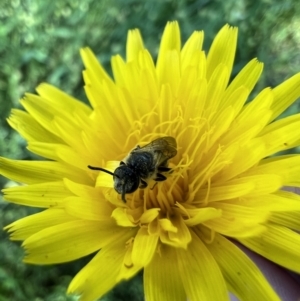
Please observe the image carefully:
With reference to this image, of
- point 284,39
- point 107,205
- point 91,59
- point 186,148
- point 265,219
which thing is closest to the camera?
point 265,219

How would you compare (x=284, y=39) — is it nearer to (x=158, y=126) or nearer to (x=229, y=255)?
(x=158, y=126)

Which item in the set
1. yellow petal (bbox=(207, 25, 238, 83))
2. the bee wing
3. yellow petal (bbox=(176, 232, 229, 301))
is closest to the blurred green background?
yellow petal (bbox=(207, 25, 238, 83))

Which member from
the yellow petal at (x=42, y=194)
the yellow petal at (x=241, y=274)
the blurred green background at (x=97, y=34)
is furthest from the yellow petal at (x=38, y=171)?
the blurred green background at (x=97, y=34)

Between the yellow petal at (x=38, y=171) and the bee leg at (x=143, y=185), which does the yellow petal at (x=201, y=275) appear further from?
the yellow petal at (x=38, y=171)

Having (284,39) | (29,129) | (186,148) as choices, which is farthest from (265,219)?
(284,39)

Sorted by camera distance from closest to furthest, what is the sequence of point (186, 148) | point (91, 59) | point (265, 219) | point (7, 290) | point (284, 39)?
point (265, 219), point (186, 148), point (91, 59), point (7, 290), point (284, 39)

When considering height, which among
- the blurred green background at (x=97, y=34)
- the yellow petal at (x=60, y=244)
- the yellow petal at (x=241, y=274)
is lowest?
the yellow petal at (x=241, y=274)

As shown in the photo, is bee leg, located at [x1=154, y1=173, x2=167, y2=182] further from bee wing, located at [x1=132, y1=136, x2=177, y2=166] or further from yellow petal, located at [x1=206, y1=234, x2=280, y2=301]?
yellow petal, located at [x1=206, y1=234, x2=280, y2=301]
